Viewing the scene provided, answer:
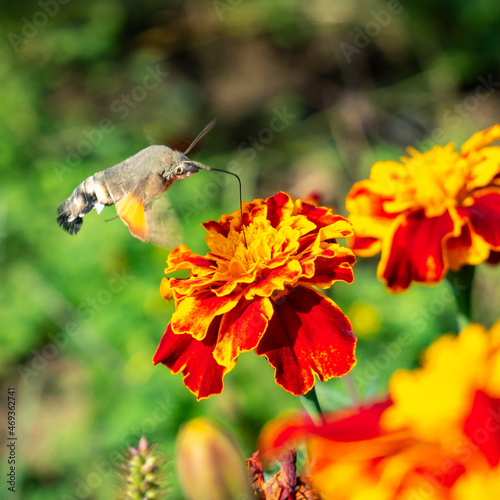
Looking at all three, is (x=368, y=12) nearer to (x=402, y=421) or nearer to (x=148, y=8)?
(x=148, y=8)

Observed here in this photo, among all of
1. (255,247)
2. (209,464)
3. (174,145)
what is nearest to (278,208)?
(255,247)

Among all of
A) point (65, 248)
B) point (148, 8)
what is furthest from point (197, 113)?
point (65, 248)

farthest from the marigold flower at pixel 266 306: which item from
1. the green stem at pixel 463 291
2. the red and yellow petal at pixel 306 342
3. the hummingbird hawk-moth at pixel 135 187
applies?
the green stem at pixel 463 291

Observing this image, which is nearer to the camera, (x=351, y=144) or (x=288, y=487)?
(x=288, y=487)

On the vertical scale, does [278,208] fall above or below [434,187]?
above

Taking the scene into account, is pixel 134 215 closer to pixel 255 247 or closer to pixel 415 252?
pixel 255 247

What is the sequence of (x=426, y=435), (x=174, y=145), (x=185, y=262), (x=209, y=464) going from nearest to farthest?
(x=426, y=435) → (x=209, y=464) → (x=185, y=262) → (x=174, y=145)

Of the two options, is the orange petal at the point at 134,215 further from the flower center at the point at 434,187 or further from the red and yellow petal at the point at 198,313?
the flower center at the point at 434,187

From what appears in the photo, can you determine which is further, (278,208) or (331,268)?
(278,208)
